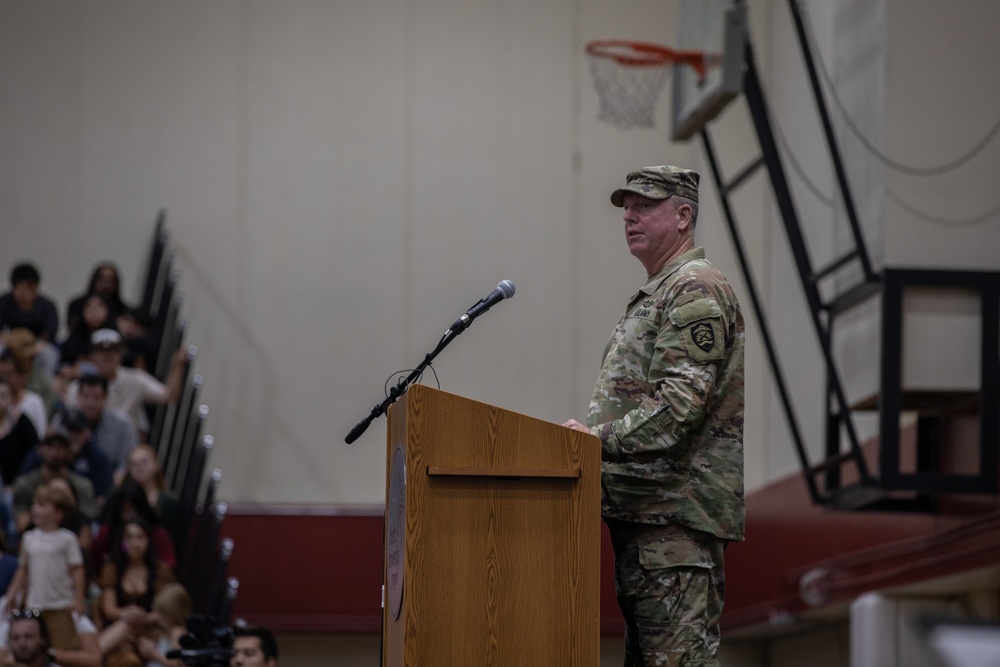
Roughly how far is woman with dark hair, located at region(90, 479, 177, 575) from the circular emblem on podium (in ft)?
13.8

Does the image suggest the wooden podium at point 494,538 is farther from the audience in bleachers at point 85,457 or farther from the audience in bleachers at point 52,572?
the audience in bleachers at point 85,457

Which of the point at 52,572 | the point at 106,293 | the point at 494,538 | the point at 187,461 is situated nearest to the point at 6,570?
the point at 52,572

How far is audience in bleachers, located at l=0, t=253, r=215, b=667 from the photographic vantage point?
22.1 ft

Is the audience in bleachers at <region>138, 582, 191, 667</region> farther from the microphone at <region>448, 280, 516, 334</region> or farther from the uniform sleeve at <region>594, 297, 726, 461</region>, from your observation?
the uniform sleeve at <region>594, 297, 726, 461</region>

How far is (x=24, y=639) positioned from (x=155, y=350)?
130 inches

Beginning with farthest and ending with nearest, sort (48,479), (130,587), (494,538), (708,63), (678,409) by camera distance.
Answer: (48,479) → (708,63) → (130,587) → (678,409) → (494,538)

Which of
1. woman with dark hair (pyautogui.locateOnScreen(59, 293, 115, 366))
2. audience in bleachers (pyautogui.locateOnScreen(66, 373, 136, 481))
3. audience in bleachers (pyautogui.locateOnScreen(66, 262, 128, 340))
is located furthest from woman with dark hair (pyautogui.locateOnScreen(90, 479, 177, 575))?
audience in bleachers (pyautogui.locateOnScreen(66, 262, 128, 340))

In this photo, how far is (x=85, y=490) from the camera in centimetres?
769

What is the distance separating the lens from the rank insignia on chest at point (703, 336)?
3.08 m

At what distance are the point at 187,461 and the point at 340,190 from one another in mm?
2320

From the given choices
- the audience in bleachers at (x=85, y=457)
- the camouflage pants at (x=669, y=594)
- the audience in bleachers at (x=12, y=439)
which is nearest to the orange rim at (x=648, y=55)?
the audience in bleachers at (x=85, y=457)

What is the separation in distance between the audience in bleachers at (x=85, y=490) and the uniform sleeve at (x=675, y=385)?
3.30 metres

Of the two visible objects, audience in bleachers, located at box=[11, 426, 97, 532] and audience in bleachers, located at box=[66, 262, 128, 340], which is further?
audience in bleachers, located at box=[66, 262, 128, 340]

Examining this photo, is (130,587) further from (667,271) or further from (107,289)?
(667,271)
